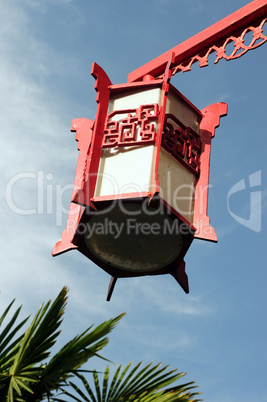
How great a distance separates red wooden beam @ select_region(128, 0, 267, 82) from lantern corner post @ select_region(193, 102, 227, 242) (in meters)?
0.67

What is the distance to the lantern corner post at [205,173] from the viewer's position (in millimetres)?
9031

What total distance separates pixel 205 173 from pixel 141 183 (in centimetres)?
110

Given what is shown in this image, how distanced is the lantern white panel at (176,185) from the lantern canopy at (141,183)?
0.01 meters

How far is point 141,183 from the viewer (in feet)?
28.9

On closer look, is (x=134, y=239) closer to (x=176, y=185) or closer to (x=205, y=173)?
Answer: (x=176, y=185)

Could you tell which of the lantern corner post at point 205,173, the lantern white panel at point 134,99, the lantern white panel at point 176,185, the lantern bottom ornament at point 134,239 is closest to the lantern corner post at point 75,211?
the lantern bottom ornament at point 134,239

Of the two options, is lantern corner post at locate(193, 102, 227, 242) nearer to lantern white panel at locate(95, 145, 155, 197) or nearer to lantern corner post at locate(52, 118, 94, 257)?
lantern white panel at locate(95, 145, 155, 197)

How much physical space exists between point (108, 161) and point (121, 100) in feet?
3.23

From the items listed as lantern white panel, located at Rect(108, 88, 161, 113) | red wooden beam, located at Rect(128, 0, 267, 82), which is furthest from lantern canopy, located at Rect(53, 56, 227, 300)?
red wooden beam, located at Rect(128, 0, 267, 82)

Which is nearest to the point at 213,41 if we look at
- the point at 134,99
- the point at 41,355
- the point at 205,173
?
the point at 134,99

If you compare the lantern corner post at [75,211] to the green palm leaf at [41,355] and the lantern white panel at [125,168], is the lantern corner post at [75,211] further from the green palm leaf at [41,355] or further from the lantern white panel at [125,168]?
the green palm leaf at [41,355]

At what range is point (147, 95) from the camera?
31.7 feet

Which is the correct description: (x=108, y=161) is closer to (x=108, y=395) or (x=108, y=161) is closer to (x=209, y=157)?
(x=209, y=157)

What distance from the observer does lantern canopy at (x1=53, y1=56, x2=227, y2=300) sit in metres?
8.82
